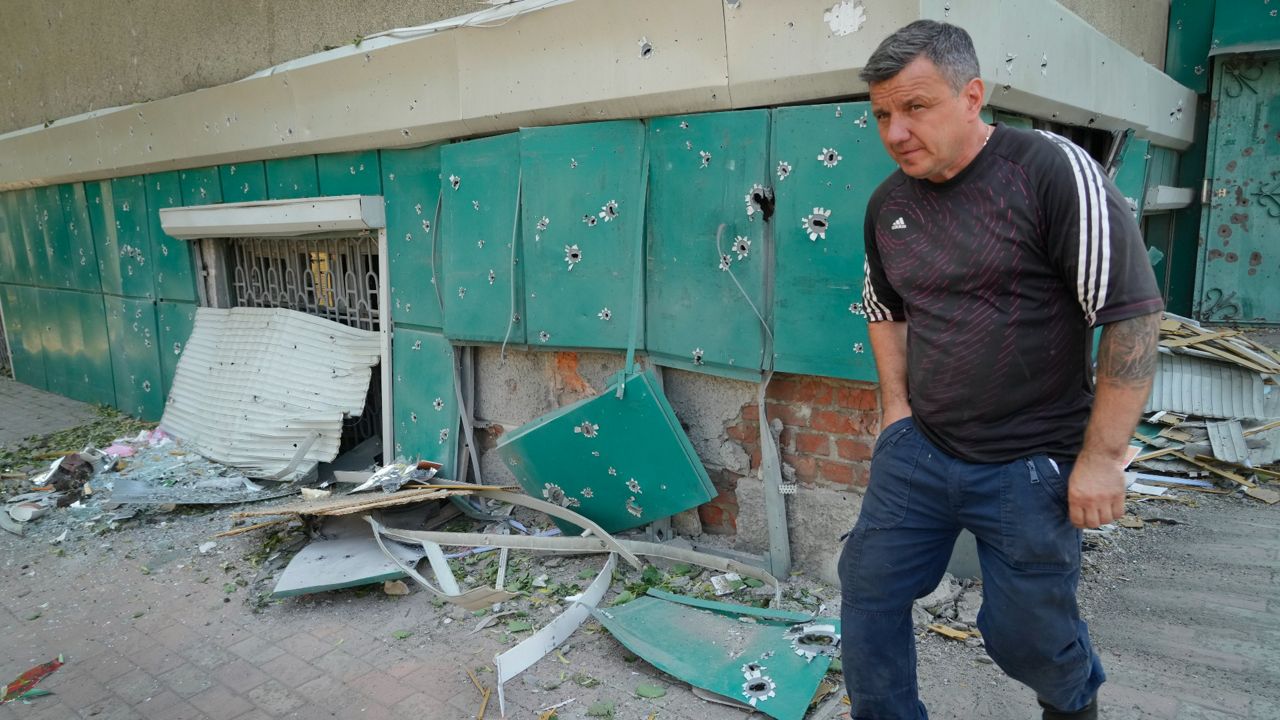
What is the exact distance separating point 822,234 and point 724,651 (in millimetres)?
1748

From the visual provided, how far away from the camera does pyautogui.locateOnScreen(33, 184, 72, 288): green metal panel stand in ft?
27.2

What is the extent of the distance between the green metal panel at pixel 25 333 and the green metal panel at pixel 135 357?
2073 millimetres

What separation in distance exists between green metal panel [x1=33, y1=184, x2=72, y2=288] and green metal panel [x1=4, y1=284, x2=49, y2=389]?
1.86 ft

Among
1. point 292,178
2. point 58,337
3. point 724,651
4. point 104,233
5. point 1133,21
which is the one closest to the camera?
point 724,651

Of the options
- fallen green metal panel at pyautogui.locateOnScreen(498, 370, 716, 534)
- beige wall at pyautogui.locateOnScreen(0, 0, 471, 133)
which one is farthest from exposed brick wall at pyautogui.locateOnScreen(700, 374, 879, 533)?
beige wall at pyautogui.locateOnScreen(0, 0, 471, 133)

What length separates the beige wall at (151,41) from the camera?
17.3 ft

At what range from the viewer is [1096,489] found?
6.22 ft

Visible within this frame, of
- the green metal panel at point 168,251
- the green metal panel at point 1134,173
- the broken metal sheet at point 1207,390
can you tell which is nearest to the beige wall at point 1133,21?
the green metal panel at point 1134,173

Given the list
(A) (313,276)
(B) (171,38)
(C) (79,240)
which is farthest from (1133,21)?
(C) (79,240)

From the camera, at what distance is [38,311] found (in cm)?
903

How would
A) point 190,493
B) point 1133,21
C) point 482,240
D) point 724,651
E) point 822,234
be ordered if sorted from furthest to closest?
point 1133,21, point 190,493, point 482,240, point 822,234, point 724,651

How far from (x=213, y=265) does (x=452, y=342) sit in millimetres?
3152

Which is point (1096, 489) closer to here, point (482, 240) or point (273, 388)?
point (482, 240)

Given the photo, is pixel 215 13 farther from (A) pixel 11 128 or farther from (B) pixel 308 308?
(A) pixel 11 128
